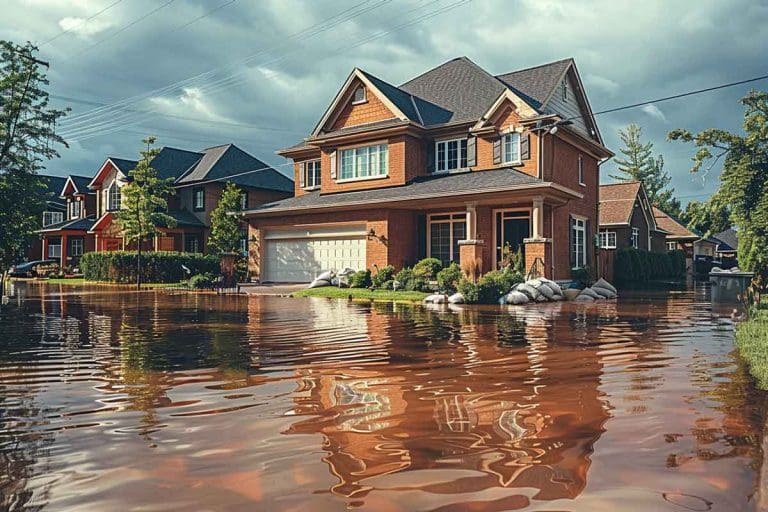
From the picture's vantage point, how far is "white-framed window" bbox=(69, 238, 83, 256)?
4159 cm

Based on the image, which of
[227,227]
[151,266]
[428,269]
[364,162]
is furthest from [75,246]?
[428,269]

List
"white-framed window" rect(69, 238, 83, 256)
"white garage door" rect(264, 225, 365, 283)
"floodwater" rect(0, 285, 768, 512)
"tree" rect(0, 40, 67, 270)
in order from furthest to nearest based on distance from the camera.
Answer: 1. "white-framed window" rect(69, 238, 83, 256)
2. "white garage door" rect(264, 225, 365, 283)
3. "tree" rect(0, 40, 67, 270)
4. "floodwater" rect(0, 285, 768, 512)

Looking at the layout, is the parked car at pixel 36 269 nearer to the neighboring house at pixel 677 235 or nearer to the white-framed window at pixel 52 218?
the white-framed window at pixel 52 218

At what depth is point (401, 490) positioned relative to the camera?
132 inches

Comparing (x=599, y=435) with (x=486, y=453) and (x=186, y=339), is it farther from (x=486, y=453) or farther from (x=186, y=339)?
(x=186, y=339)

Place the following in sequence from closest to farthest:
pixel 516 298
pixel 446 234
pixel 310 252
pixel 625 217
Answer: pixel 516 298, pixel 446 234, pixel 310 252, pixel 625 217

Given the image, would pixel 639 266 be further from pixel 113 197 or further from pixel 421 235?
pixel 113 197

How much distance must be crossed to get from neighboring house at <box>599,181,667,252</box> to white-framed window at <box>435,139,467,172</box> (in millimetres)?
14133

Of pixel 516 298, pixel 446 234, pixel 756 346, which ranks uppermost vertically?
pixel 446 234

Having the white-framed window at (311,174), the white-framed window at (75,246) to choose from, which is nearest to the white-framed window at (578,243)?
the white-framed window at (311,174)

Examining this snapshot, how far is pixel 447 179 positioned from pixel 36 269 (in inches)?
1182

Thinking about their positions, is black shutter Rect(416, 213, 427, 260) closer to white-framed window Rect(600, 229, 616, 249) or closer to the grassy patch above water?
the grassy patch above water

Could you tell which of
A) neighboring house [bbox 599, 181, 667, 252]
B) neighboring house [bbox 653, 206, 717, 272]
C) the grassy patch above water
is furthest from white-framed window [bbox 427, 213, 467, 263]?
neighboring house [bbox 653, 206, 717, 272]

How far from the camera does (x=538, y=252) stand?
19.8 m
